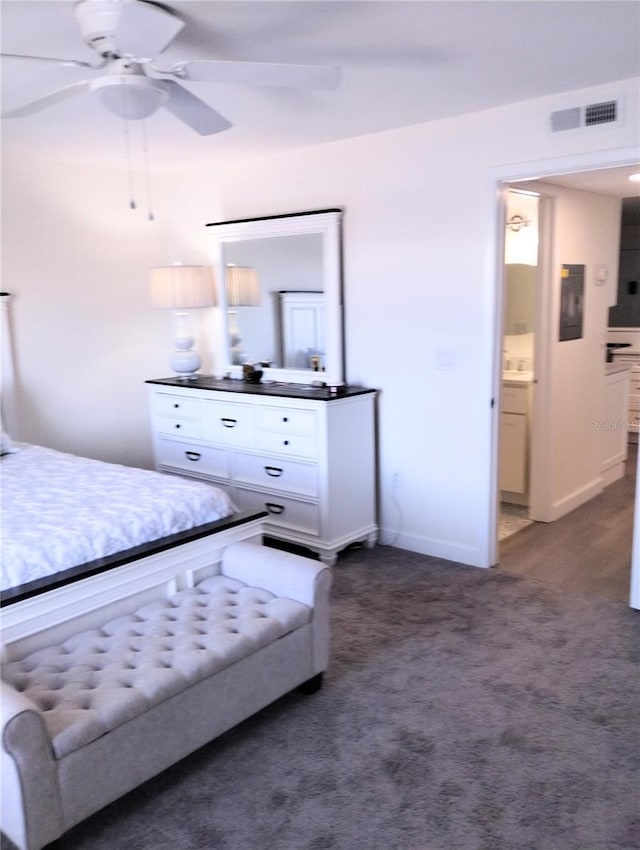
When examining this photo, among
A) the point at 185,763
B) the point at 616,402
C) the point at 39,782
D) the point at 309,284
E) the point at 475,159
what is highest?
the point at 475,159

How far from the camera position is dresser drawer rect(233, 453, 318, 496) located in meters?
3.84

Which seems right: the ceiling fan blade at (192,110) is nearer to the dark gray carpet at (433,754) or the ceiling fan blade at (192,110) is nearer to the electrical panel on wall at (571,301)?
the dark gray carpet at (433,754)

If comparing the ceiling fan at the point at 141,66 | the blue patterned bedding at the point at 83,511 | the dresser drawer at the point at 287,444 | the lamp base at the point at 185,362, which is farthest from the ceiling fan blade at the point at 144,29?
the lamp base at the point at 185,362

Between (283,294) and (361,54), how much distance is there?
196 cm

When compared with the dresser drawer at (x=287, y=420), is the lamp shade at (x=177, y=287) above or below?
above

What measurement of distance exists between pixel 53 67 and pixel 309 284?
197cm

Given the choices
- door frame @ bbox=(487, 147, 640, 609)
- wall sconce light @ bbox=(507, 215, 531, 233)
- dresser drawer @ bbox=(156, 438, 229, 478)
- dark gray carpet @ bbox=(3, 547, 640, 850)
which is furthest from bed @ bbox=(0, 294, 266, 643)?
wall sconce light @ bbox=(507, 215, 531, 233)

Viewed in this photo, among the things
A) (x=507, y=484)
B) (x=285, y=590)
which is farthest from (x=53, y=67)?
(x=507, y=484)

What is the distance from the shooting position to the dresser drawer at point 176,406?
443 centimetres

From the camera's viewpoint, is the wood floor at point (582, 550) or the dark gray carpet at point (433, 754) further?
the wood floor at point (582, 550)

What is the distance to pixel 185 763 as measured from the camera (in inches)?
88.4

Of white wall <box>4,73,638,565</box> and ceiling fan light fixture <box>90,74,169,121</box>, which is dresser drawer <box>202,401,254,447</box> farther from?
ceiling fan light fixture <box>90,74,169,121</box>

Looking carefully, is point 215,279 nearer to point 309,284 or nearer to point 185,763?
point 309,284

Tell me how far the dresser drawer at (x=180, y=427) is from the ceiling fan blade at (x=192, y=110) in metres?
2.08
